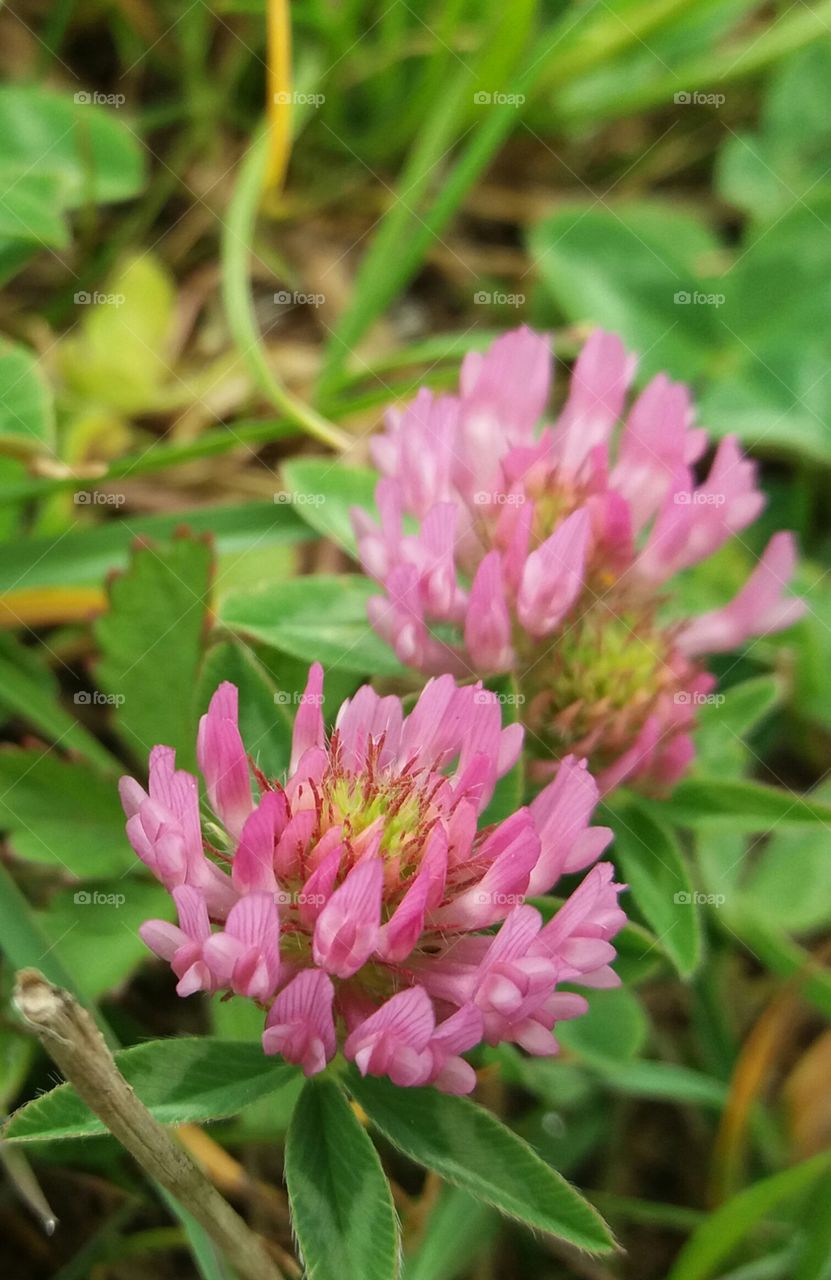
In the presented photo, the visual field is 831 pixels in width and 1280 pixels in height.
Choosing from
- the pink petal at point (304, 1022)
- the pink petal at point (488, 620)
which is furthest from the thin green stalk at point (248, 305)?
the pink petal at point (304, 1022)

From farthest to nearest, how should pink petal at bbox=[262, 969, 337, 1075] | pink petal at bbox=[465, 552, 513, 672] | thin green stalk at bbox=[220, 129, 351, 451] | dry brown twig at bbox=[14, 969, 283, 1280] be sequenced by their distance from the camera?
thin green stalk at bbox=[220, 129, 351, 451] < pink petal at bbox=[465, 552, 513, 672] < pink petal at bbox=[262, 969, 337, 1075] < dry brown twig at bbox=[14, 969, 283, 1280]

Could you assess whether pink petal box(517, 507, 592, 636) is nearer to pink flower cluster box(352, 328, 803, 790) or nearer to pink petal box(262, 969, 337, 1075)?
pink flower cluster box(352, 328, 803, 790)

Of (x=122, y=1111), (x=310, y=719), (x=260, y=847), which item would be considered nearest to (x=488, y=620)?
(x=310, y=719)

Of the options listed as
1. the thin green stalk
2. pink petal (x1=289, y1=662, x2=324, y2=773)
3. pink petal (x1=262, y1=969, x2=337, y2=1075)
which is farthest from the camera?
the thin green stalk

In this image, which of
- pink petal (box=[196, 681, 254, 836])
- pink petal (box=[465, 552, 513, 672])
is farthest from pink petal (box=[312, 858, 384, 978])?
pink petal (box=[465, 552, 513, 672])

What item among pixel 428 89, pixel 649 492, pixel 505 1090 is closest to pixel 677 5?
pixel 428 89

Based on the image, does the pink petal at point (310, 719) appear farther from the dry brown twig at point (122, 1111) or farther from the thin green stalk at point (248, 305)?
the thin green stalk at point (248, 305)

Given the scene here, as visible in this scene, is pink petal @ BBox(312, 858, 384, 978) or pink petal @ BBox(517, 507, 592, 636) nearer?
pink petal @ BBox(312, 858, 384, 978)
